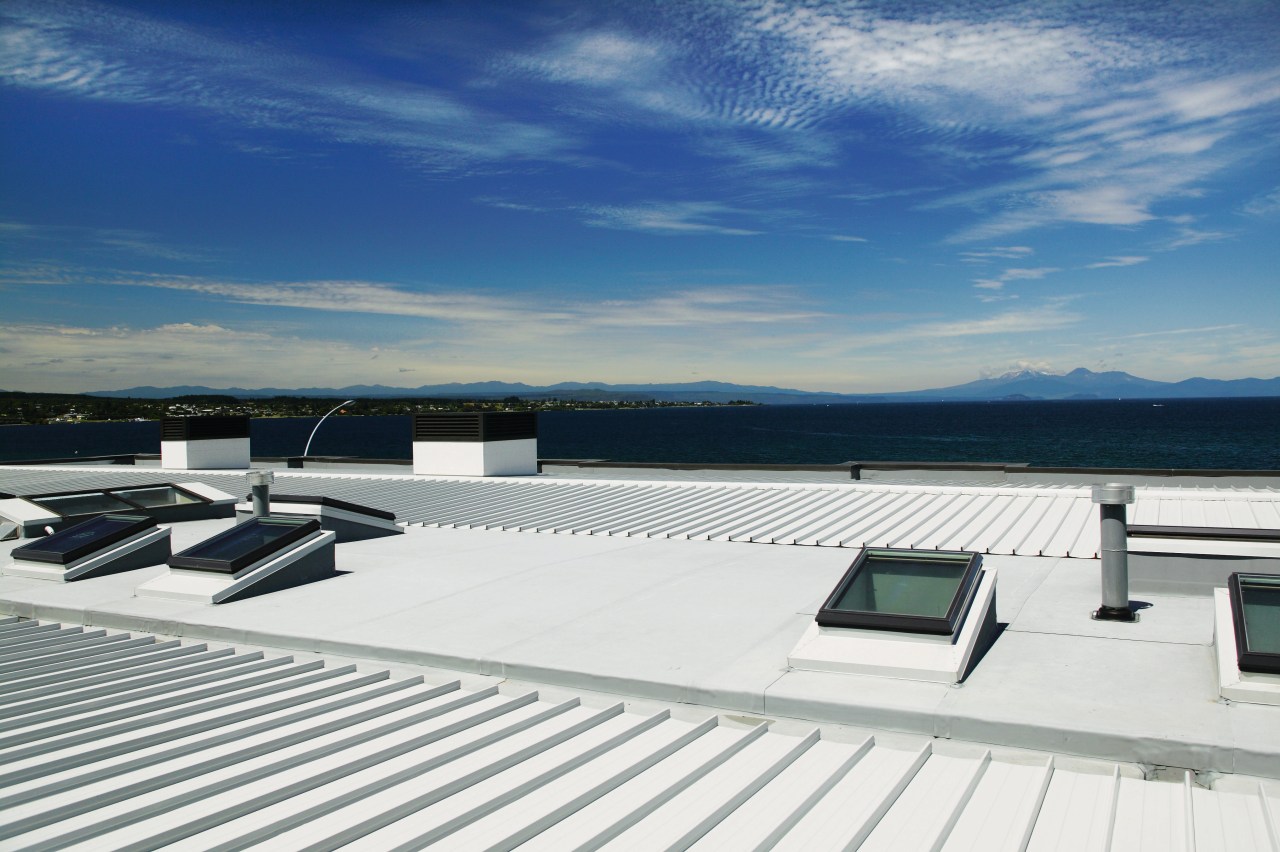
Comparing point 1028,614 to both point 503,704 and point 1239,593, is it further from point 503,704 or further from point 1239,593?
point 503,704

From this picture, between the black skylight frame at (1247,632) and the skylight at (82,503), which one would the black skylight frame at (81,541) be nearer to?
the skylight at (82,503)

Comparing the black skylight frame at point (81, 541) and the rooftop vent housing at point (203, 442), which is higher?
the rooftop vent housing at point (203, 442)

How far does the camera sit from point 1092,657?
6910 millimetres

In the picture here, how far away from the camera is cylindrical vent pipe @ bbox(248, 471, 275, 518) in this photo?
41.6 ft

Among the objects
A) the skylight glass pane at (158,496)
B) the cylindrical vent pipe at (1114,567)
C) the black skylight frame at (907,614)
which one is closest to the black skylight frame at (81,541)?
the skylight glass pane at (158,496)

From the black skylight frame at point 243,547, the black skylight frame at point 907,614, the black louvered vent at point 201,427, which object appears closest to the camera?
the black skylight frame at point 907,614

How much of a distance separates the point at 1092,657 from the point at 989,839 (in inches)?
132

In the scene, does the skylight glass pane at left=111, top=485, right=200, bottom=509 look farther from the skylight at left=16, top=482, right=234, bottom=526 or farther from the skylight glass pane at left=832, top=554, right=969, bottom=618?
the skylight glass pane at left=832, top=554, right=969, bottom=618

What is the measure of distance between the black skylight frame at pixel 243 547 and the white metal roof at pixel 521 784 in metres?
3.57

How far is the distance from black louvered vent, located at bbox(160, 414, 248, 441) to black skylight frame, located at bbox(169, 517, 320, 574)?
19.0m

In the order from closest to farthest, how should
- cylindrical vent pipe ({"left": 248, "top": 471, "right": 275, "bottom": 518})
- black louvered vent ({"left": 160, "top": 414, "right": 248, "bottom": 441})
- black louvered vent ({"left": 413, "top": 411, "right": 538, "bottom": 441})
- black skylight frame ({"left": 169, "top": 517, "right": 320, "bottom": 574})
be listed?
black skylight frame ({"left": 169, "top": 517, "right": 320, "bottom": 574}), cylindrical vent pipe ({"left": 248, "top": 471, "right": 275, "bottom": 518}), black louvered vent ({"left": 413, "top": 411, "right": 538, "bottom": 441}), black louvered vent ({"left": 160, "top": 414, "right": 248, "bottom": 441})

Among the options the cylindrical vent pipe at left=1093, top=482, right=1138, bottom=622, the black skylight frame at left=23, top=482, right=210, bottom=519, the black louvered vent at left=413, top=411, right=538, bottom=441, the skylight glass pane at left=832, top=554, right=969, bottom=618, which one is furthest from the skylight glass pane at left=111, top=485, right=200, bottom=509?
the cylindrical vent pipe at left=1093, top=482, right=1138, bottom=622

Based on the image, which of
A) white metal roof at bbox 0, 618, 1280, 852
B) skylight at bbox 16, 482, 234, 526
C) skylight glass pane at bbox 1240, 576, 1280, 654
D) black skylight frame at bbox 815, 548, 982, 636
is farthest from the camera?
skylight at bbox 16, 482, 234, 526

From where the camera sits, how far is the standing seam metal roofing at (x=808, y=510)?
42.7 ft
